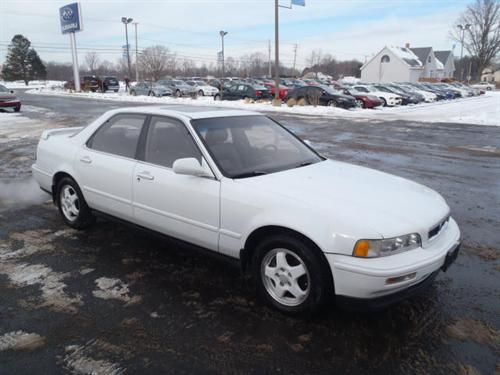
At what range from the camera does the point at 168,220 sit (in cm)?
381

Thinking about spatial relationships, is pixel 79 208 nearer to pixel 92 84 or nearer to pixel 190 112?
pixel 190 112

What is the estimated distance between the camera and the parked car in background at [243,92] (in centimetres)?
2864

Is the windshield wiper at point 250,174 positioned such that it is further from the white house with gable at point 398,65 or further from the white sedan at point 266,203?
the white house with gable at point 398,65

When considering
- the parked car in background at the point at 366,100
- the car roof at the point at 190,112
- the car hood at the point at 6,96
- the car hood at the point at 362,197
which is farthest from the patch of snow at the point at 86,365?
the parked car in background at the point at 366,100

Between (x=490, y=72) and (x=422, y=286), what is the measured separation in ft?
402

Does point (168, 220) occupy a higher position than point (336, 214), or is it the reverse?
point (336, 214)

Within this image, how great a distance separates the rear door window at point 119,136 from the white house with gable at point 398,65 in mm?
69101

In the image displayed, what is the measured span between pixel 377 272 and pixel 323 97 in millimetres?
23595

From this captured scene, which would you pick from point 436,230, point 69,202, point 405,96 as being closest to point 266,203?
point 436,230

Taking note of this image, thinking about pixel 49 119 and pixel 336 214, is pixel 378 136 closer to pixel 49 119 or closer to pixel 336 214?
pixel 336 214

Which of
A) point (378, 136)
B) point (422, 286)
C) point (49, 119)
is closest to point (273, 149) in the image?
point (422, 286)

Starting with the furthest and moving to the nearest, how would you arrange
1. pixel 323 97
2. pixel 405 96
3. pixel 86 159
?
pixel 405 96
pixel 323 97
pixel 86 159

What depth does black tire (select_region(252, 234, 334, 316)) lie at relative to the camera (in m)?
2.93

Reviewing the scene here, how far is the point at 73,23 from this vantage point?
148 ft
